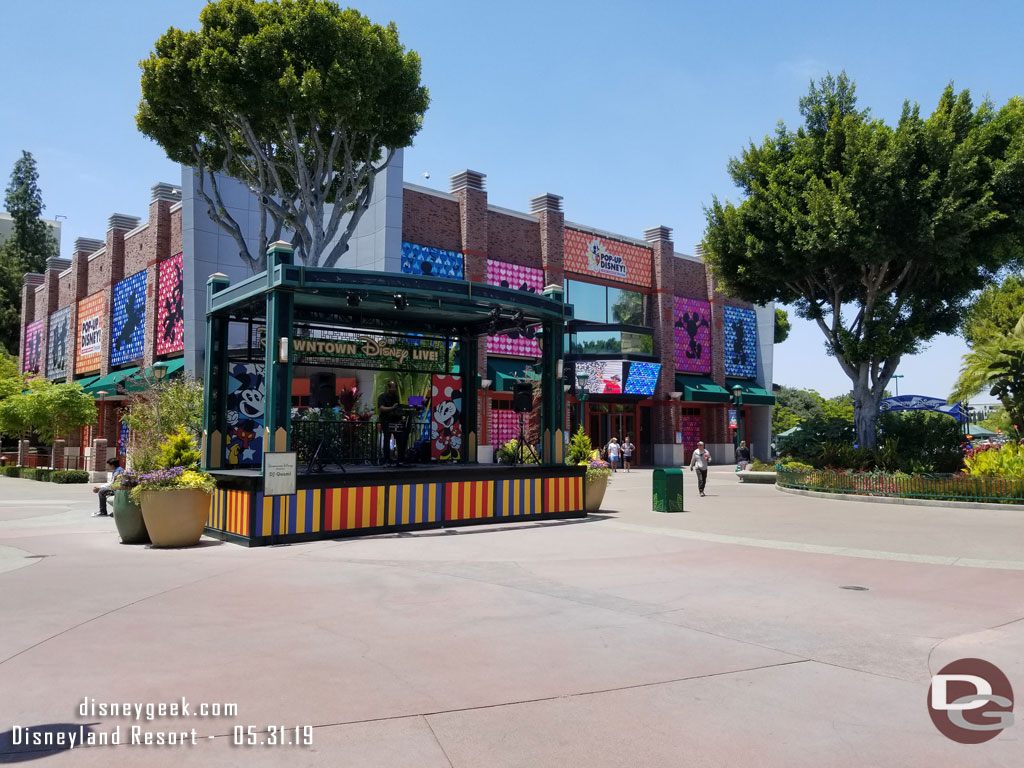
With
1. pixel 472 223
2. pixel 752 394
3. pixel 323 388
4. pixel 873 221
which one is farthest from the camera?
pixel 752 394

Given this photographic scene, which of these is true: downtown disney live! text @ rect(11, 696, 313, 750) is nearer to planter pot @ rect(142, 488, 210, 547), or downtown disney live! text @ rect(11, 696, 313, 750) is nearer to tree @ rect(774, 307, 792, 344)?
planter pot @ rect(142, 488, 210, 547)

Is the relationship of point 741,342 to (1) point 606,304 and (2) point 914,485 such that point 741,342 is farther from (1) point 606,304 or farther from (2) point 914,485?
(2) point 914,485

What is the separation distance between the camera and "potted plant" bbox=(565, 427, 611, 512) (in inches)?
671

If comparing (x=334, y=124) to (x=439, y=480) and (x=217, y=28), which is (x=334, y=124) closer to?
(x=217, y=28)

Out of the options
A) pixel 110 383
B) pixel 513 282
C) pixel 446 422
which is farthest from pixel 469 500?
pixel 110 383

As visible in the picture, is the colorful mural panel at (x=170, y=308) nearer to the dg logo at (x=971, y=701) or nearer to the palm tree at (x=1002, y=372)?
the palm tree at (x=1002, y=372)

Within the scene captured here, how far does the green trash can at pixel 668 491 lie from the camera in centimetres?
1745

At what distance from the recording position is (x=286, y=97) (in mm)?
19438

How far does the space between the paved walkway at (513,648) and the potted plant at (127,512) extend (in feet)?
1.98

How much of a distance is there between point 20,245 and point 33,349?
17553 mm

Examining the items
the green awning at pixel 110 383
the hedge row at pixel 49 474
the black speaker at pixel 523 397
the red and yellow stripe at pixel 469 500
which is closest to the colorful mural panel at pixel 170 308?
the green awning at pixel 110 383

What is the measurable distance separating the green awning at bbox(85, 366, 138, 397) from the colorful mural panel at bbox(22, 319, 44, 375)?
1418 centimetres

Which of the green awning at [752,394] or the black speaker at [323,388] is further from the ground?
the green awning at [752,394]

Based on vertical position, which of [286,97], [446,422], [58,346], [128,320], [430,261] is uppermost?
[286,97]
